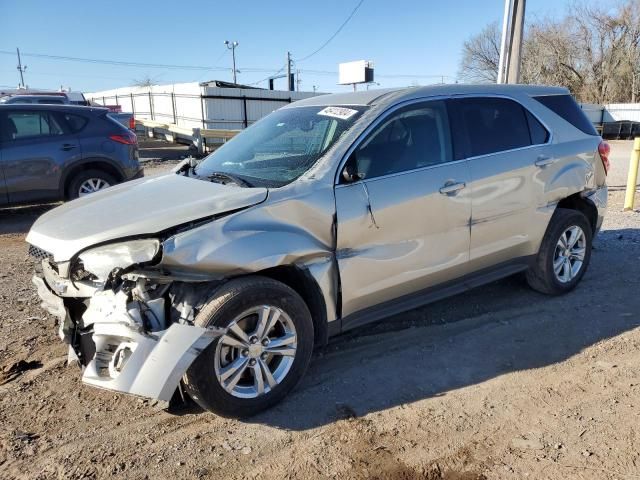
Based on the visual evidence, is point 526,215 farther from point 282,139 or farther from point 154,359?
point 154,359

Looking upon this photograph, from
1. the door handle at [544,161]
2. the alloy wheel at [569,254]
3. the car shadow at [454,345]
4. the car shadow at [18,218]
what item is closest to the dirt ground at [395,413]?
the car shadow at [454,345]

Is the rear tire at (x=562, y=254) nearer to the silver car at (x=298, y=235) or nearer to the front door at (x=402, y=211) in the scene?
the silver car at (x=298, y=235)

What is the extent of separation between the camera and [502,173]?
4.25 meters

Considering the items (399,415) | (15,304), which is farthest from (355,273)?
(15,304)

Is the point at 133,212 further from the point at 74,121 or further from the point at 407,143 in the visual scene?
the point at 74,121

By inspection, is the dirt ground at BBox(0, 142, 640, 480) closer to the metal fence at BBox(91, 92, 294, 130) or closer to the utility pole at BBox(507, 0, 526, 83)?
the utility pole at BBox(507, 0, 526, 83)

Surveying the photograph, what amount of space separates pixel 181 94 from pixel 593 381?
1002 inches

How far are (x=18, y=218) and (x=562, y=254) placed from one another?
8204 mm

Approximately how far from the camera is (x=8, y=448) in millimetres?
2889

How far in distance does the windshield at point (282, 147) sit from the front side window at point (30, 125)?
5036 mm

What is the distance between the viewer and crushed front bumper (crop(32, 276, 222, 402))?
2.71 meters

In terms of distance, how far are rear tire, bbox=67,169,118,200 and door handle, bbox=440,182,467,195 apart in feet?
20.8

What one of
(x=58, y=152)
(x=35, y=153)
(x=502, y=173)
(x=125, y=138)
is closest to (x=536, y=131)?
(x=502, y=173)

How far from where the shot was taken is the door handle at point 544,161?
14.8 feet
